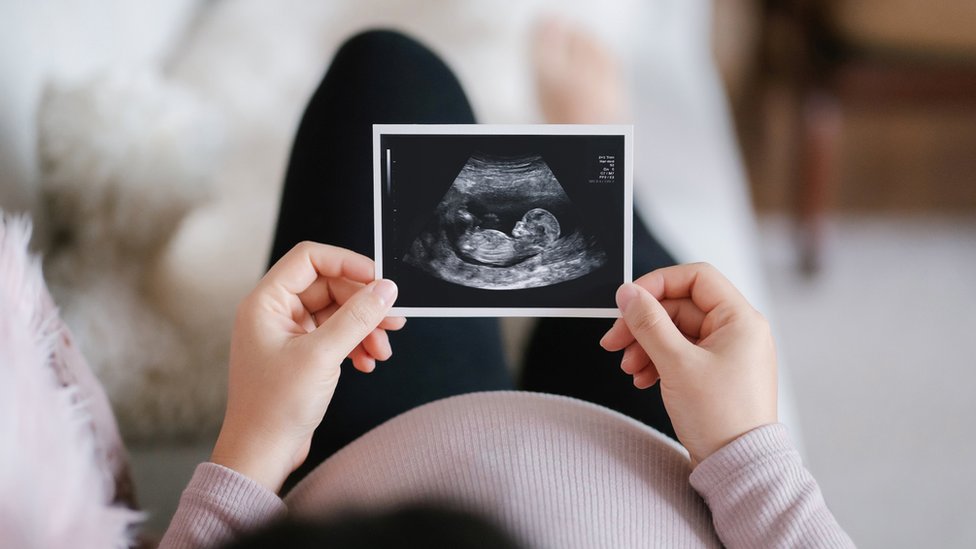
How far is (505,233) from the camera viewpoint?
0.66m

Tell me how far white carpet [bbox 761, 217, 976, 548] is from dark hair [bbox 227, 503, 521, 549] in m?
1.15

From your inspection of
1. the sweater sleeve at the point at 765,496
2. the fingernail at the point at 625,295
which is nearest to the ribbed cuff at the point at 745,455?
the sweater sleeve at the point at 765,496

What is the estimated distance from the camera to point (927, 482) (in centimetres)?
142

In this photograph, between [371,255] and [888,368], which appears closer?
[371,255]

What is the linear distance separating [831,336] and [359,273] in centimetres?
131

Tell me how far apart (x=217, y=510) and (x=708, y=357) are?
345mm

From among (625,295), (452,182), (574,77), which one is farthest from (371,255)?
(574,77)

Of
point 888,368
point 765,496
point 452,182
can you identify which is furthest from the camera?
point 888,368

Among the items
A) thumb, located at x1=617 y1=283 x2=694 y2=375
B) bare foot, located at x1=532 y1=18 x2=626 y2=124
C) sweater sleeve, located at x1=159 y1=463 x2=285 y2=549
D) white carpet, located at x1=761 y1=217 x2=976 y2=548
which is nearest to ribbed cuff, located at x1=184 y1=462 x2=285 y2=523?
sweater sleeve, located at x1=159 y1=463 x2=285 y2=549

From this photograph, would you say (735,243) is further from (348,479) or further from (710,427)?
(348,479)

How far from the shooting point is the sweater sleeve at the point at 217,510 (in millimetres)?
552

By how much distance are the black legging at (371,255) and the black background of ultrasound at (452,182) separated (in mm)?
148

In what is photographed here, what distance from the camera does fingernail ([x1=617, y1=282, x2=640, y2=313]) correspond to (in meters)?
0.60

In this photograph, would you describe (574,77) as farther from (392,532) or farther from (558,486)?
(392,532)
